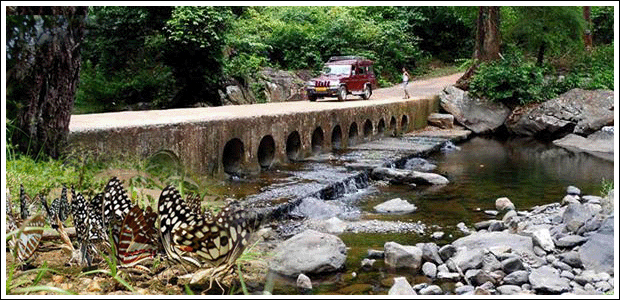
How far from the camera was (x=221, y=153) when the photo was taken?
11.4 m

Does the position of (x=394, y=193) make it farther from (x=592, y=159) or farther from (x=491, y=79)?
(x=491, y=79)

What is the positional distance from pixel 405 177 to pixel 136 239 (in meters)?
9.19

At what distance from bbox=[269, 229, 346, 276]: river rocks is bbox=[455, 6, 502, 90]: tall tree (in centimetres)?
1891

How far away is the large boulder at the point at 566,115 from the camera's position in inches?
831

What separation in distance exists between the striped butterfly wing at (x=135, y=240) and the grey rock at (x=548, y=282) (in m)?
3.68

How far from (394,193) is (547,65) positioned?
15540 mm

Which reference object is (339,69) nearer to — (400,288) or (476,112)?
(476,112)

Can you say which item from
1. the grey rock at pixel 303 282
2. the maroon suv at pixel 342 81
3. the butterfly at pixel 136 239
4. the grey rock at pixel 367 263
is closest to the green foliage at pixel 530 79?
the maroon suv at pixel 342 81

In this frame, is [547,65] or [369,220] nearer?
[369,220]

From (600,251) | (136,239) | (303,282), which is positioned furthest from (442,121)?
(136,239)

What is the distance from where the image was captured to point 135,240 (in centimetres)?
393

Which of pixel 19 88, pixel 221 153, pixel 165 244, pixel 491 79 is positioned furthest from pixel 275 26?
pixel 165 244

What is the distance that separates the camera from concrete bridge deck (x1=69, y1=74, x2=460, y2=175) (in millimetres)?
9109

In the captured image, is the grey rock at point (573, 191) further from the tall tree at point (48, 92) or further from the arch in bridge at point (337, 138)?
the tall tree at point (48, 92)
